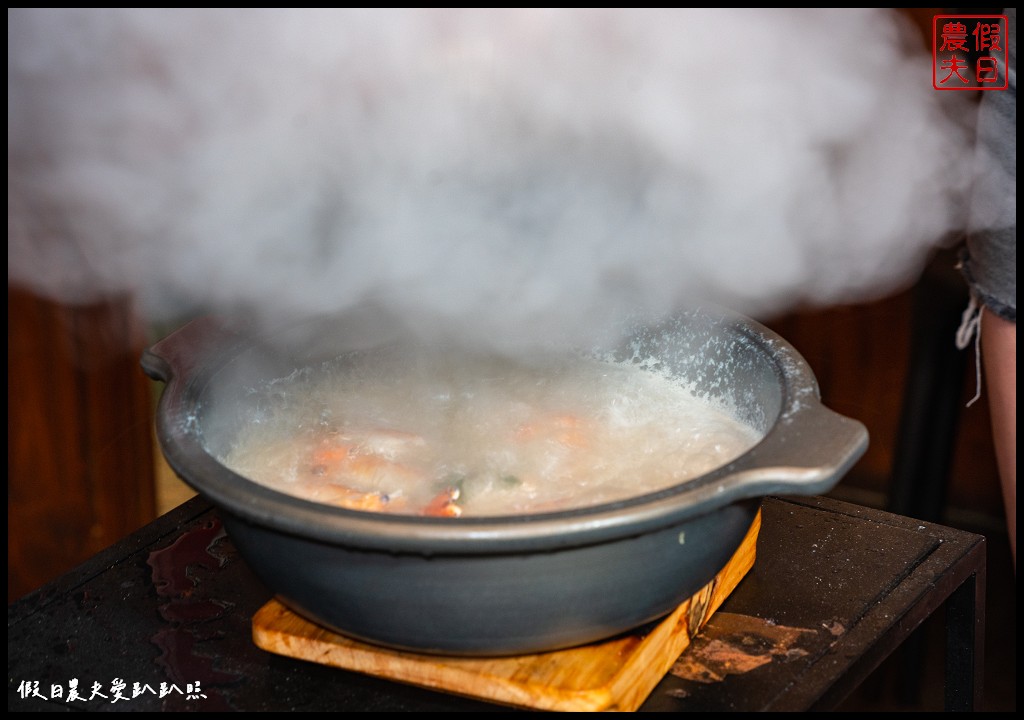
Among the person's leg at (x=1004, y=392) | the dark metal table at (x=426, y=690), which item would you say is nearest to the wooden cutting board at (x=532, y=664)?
the dark metal table at (x=426, y=690)

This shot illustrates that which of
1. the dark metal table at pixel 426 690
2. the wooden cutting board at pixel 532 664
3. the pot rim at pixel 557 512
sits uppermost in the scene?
the pot rim at pixel 557 512

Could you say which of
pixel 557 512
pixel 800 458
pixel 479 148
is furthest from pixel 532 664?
pixel 479 148

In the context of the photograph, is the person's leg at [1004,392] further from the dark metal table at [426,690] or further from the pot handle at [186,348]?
the pot handle at [186,348]

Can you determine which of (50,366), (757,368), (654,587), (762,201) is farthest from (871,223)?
(50,366)

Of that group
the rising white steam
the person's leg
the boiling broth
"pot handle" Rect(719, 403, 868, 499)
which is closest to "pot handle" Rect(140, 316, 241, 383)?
the boiling broth

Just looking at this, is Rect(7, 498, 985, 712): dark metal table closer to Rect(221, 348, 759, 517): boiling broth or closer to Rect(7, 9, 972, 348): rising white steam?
Rect(221, 348, 759, 517): boiling broth

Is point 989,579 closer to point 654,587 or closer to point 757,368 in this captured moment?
point 757,368
